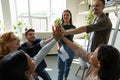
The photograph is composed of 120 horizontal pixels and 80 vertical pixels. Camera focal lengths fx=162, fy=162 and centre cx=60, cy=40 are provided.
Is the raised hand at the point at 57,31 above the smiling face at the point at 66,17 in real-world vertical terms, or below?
below

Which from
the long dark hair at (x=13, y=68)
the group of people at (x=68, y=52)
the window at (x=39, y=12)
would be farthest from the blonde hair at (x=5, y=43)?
the window at (x=39, y=12)

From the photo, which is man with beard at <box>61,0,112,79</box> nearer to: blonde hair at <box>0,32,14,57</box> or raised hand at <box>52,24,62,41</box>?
raised hand at <box>52,24,62,41</box>

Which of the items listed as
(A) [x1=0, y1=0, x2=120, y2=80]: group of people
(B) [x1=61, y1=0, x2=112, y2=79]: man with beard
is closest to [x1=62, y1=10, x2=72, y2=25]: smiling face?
(A) [x1=0, y1=0, x2=120, y2=80]: group of people

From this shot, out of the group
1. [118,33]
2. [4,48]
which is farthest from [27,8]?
[4,48]

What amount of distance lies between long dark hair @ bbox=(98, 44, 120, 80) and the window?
4.31 meters

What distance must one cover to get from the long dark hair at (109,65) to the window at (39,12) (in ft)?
14.2

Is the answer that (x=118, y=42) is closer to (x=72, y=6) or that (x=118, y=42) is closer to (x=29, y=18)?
(x=72, y=6)

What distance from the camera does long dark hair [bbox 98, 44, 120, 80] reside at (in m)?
1.13

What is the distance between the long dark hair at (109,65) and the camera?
1.13 m

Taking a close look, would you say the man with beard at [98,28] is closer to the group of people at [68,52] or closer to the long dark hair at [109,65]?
the group of people at [68,52]

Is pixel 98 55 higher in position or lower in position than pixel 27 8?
lower

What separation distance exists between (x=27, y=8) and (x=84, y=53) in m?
4.00

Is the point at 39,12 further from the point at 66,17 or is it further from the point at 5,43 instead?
the point at 5,43

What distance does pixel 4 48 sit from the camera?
4.89 feet
